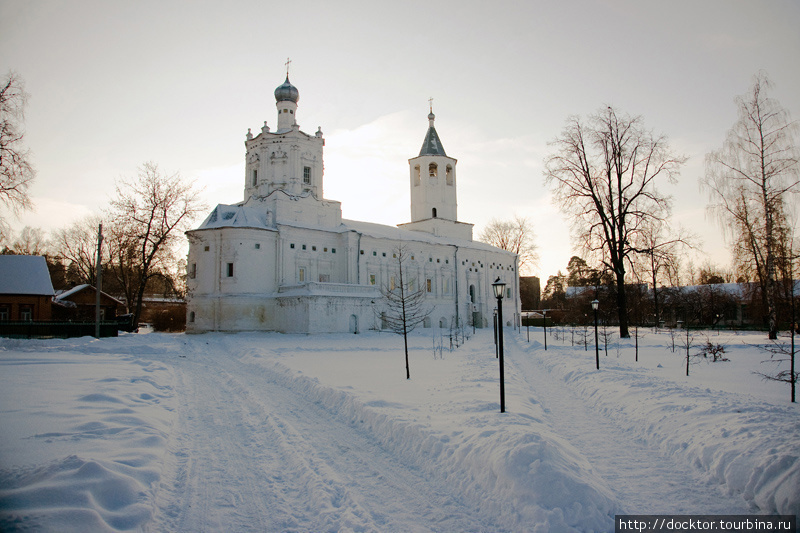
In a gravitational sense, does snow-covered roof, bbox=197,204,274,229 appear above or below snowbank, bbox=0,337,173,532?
above

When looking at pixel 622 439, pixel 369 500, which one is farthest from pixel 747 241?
pixel 369 500

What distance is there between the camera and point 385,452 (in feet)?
24.1

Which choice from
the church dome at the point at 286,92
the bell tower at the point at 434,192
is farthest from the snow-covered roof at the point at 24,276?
the bell tower at the point at 434,192

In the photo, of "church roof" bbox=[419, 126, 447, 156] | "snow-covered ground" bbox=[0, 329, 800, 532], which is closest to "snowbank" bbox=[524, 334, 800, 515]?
"snow-covered ground" bbox=[0, 329, 800, 532]

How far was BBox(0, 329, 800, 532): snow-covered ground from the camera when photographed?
198 inches

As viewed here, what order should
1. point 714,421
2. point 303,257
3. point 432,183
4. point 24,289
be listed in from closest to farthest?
point 714,421, point 24,289, point 303,257, point 432,183

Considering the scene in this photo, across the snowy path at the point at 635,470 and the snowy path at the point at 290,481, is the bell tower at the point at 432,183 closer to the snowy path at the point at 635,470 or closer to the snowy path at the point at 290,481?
the snowy path at the point at 635,470

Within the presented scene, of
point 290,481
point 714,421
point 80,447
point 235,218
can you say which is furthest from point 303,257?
point 714,421

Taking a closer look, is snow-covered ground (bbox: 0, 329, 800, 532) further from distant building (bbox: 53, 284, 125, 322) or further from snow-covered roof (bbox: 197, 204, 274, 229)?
distant building (bbox: 53, 284, 125, 322)

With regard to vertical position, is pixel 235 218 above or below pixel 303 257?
above

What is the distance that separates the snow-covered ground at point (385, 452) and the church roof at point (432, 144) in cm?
3963

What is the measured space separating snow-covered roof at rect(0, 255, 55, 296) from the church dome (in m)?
20.6

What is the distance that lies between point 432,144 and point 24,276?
3694 cm

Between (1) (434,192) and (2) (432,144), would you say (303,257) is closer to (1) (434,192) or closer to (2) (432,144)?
(1) (434,192)
